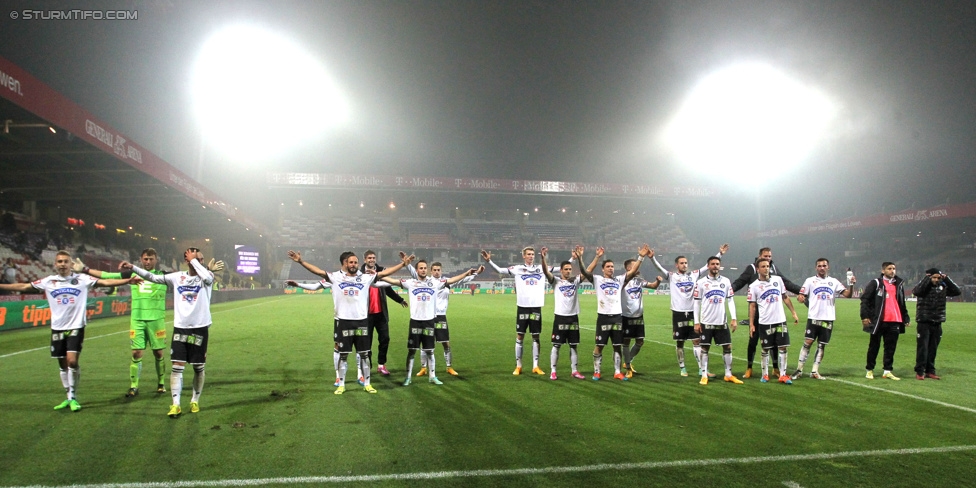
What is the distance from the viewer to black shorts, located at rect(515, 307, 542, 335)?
31.4 feet

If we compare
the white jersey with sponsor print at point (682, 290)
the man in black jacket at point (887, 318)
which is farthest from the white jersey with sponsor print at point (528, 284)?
the man in black jacket at point (887, 318)

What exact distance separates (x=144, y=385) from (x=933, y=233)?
6896cm

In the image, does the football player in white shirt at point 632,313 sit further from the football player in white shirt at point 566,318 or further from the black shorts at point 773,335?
the black shorts at point 773,335

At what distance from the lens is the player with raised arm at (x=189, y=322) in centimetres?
673

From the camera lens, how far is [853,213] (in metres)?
56.1

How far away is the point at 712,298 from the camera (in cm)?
902

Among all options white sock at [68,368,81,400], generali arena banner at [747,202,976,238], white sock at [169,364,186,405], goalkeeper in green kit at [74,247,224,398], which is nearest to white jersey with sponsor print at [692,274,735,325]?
white sock at [169,364,186,405]

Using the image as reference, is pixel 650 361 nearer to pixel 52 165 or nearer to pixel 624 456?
pixel 624 456

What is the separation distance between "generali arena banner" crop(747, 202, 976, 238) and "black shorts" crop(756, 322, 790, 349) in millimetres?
48802

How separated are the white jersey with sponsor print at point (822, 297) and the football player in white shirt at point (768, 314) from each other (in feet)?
1.62

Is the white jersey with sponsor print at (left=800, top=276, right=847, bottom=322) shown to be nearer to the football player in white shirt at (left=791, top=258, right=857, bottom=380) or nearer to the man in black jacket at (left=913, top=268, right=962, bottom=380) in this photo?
the football player in white shirt at (left=791, top=258, right=857, bottom=380)

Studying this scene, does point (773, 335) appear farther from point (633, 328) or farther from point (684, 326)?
point (633, 328)

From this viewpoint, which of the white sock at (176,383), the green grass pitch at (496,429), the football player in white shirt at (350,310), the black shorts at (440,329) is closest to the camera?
the green grass pitch at (496,429)

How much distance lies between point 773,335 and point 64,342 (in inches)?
432
